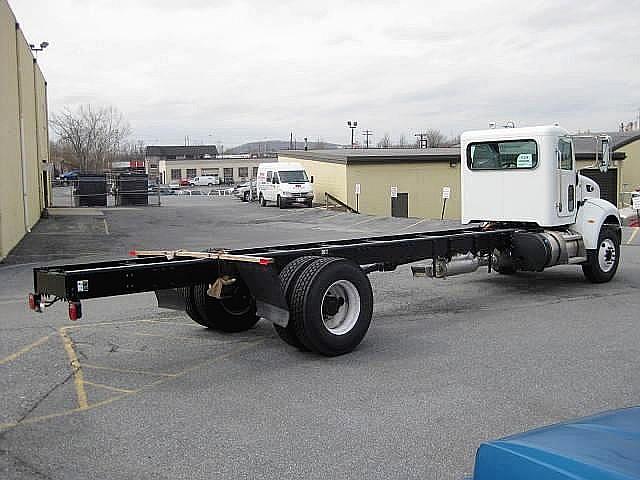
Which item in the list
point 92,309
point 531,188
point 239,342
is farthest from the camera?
point 531,188

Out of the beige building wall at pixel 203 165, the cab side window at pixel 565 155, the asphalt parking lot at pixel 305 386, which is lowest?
the asphalt parking lot at pixel 305 386

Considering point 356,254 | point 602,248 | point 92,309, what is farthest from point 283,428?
point 602,248

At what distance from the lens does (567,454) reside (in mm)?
2484

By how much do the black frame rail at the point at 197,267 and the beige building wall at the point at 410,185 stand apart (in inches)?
1191

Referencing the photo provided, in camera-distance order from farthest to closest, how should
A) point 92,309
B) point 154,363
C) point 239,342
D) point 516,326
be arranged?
point 92,309 → point 516,326 → point 239,342 → point 154,363

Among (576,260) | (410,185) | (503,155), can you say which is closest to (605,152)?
(503,155)

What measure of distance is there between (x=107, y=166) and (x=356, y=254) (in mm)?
76976

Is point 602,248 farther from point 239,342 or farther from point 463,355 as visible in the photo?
point 239,342

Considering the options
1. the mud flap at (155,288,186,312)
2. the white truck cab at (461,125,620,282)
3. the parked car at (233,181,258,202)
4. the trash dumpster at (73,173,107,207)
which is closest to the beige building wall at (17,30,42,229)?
the trash dumpster at (73,173,107,207)

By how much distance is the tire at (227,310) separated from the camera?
890 cm

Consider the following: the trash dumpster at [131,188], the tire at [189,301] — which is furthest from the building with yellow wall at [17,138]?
the trash dumpster at [131,188]

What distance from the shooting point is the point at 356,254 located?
896 cm

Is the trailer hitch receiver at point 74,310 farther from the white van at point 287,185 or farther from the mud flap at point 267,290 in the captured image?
the white van at point 287,185

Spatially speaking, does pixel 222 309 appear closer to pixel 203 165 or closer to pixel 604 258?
pixel 604 258
